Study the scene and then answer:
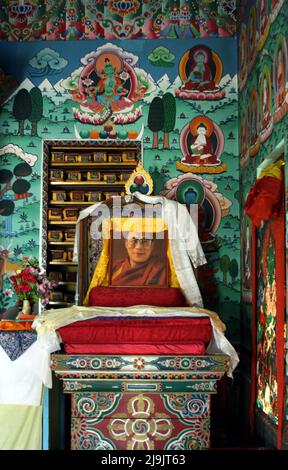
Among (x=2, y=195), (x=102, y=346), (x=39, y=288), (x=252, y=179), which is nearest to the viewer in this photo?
(x=102, y=346)

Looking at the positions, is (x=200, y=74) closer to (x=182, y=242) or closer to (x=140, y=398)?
(x=182, y=242)

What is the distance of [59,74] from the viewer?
7902 millimetres

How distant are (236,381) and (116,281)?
6.13 feet

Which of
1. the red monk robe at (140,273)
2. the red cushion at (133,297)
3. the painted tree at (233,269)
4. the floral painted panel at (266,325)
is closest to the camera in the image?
the floral painted panel at (266,325)

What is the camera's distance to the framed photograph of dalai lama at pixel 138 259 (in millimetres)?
6852

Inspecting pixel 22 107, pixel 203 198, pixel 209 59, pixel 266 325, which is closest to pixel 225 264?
pixel 203 198

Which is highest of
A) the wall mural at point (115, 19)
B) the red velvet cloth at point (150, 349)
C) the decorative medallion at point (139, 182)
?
the wall mural at point (115, 19)

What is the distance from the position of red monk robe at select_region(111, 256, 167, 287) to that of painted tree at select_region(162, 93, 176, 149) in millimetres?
1673

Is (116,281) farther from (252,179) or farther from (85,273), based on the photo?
(252,179)

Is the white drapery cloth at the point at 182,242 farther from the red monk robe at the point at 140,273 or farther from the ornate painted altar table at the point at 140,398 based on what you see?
the ornate painted altar table at the point at 140,398

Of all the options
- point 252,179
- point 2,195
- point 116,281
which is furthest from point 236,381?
point 2,195

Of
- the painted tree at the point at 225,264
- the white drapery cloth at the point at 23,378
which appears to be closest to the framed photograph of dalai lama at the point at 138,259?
the painted tree at the point at 225,264

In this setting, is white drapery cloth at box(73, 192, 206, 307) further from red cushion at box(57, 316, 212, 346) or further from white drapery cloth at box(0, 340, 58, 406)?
white drapery cloth at box(0, 340, 58, 406)

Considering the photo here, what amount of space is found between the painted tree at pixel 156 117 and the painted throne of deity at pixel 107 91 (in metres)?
0.17
